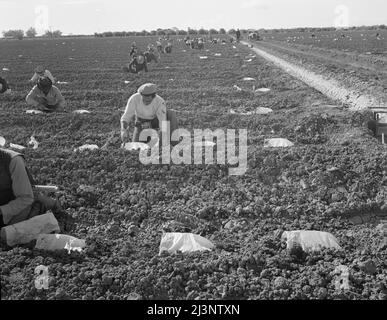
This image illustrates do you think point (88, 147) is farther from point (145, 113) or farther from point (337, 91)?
point (337, 91)

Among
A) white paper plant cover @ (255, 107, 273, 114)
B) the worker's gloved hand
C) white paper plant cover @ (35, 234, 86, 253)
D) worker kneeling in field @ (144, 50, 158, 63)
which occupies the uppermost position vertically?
worker kneeling in field @ (144, 50, 158, 63)

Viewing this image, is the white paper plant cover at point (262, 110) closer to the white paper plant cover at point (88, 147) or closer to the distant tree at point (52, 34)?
the white paper plant cover at point (88, 147)

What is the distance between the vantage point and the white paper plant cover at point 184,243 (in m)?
3.85

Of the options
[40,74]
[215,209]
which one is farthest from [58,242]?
[40,74]

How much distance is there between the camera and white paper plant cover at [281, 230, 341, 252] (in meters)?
3.79

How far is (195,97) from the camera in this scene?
1104 cm

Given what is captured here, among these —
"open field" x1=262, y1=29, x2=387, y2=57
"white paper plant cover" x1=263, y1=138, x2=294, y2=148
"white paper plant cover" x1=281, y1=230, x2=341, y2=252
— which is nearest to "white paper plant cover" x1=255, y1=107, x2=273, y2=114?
"white paper plant cover" x1=263, y1=138, x2=294, y2=148

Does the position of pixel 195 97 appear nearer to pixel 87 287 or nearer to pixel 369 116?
pixel 369 116

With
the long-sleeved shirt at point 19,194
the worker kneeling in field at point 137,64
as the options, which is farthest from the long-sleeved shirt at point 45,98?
the worker kneeling in field at point 137,64

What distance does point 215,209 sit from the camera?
4605 millimetres

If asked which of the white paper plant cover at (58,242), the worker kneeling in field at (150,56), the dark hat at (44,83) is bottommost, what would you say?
the white paper plant cover at (58,242)

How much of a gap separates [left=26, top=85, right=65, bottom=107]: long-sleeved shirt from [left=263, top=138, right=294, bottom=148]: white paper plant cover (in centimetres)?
410

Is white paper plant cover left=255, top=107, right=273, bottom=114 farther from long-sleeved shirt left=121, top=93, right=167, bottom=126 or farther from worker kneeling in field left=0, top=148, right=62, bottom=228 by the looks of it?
worker kneeling in field left=0, top=148, right=62, bottom=228

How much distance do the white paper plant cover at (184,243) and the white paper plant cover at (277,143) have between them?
288 cm
